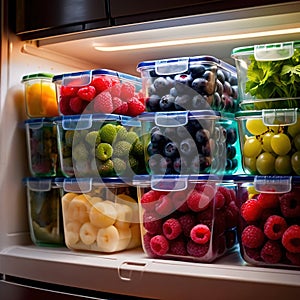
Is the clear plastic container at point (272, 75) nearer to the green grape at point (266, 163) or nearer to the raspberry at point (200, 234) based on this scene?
the green grape at point (266, 163)

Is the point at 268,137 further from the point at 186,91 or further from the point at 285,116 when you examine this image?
the point at 186,91

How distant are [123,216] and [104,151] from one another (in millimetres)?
174

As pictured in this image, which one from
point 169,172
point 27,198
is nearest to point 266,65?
point 169,172

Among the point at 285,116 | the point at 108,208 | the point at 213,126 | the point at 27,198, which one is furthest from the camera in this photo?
the point at 27,198

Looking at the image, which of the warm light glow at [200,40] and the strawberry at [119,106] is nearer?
the warm light glow at [200,40]

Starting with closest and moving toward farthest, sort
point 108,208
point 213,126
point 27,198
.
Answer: point 213,126 < point 108,208 < point 27,198

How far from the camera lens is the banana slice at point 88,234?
4.03ft

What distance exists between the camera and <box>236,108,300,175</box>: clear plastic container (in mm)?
1012

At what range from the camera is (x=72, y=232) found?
1.26 m

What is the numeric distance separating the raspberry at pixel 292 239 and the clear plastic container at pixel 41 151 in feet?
2.12

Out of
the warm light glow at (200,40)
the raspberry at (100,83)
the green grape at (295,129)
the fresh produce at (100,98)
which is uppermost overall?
the warm light glow at (200,40)

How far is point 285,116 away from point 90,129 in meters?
0.49

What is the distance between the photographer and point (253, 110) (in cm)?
107

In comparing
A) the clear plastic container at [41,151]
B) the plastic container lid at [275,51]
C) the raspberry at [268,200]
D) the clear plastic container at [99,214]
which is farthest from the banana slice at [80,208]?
the plastic container lid at [275,51]
